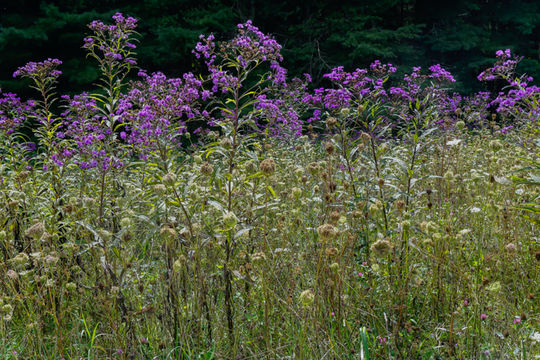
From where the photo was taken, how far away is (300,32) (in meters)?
12.6

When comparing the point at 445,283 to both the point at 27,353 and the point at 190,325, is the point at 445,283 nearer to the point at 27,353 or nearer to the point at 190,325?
the point at 190,325

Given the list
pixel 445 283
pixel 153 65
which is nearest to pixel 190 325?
pixel 445 283

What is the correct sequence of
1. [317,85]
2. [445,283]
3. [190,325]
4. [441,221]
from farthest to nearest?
1. [317,85]
2. [441,221]
3. [445,283]
4. [190,325]

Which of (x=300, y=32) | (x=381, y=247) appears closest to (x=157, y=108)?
(x=381, y=247)

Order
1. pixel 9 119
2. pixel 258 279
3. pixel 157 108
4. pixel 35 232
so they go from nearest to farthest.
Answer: pixel 35 232, pixel 258 279, pixel 157 108, pixel 9 119

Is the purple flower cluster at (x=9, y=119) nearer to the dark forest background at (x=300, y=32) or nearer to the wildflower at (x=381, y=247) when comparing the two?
the wildflower at (x=381, y=247)

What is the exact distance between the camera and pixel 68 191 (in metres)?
3.05

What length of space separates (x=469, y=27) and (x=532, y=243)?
41.8 ft

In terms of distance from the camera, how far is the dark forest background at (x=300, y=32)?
989 centimetres

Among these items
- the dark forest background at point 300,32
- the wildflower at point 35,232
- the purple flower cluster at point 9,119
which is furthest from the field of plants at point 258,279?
the dark forest background at point 300,32

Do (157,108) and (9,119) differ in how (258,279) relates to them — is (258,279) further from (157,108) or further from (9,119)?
(9,119)

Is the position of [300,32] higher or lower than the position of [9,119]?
higher

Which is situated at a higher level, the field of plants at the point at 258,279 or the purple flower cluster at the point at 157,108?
the purple flower cluster at the point at 157,108

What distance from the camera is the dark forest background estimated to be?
9891 mm
